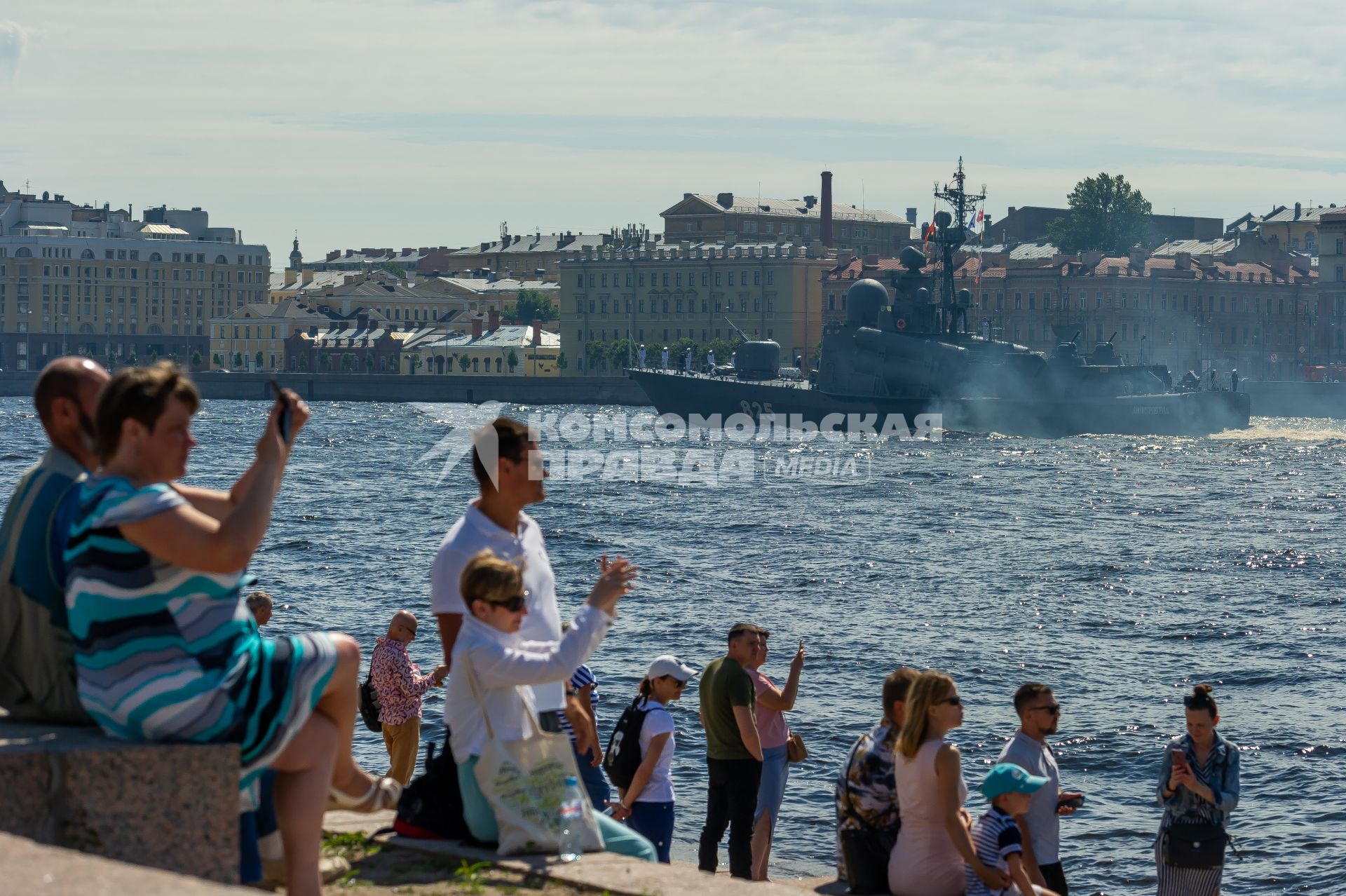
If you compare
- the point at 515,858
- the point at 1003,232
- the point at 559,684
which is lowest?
the point at 515,858

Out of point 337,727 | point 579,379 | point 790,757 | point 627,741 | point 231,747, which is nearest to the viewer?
point 231,747

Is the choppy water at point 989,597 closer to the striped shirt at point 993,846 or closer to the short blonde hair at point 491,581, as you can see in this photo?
the striped shirt at point 993,846

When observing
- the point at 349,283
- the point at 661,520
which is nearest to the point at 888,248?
the point at 349,283

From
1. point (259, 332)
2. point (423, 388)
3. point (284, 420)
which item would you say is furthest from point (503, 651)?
point (259, 332)

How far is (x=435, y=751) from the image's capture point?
569 centimetres

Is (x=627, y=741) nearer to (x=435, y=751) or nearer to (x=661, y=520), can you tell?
(x=435, y=751)

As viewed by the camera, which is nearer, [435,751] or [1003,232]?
[435,751]

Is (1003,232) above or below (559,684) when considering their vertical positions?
above

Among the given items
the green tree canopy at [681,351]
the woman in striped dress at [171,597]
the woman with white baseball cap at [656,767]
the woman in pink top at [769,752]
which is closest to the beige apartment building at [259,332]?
the green tree canopy at [681,351]

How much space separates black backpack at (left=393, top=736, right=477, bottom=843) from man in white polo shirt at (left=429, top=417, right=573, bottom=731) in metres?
0.32

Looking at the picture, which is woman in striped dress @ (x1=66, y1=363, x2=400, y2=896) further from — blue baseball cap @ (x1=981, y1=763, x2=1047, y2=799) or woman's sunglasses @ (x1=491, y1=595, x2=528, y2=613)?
blue baseball cap @ (x1=981, y1=763, x2=1047, y2=799)

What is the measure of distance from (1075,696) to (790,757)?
8.85m

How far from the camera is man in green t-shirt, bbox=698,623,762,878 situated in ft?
25.4

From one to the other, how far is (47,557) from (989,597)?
71.1ft
